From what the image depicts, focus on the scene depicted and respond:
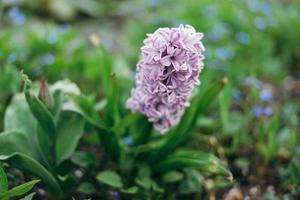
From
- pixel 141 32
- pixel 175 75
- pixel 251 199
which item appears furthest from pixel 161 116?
pixel 141 32

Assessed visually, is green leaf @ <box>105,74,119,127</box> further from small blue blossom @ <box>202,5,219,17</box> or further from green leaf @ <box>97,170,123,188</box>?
small blue blossom @ <box>202,5,219,17</box>

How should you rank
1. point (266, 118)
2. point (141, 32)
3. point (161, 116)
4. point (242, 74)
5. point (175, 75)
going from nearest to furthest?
1. point (175, 75)
2. point (161, 116)
3. point (266, 118)
4. point (242, 74)
5. point (141, 32)

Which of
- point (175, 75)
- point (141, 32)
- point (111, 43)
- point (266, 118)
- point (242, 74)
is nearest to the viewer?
point (175, 75)

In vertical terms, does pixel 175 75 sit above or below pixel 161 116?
above

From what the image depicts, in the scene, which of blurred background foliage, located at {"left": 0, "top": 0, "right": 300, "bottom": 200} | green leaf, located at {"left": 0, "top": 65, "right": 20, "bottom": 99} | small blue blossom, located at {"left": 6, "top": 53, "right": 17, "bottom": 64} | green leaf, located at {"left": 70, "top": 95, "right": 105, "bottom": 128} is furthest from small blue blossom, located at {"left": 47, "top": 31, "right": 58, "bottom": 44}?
green leaf, located at {"left": 70, "top": 95, "right": 105, "bottom": 128}

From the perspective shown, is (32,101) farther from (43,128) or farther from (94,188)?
(94,188)

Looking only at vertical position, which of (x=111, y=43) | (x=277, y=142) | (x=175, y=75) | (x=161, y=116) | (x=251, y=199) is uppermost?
(x=111, y=43)

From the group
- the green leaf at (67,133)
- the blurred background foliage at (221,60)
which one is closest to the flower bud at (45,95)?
the green leaf at (67,133)
